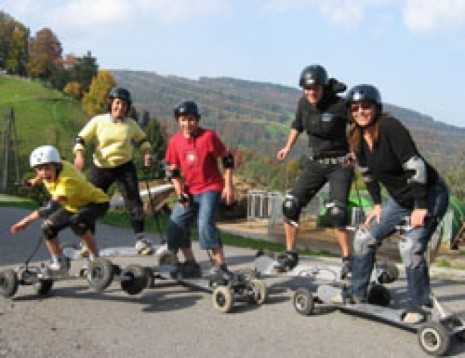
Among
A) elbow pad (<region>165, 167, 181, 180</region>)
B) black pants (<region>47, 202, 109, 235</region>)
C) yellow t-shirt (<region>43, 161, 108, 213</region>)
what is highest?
elbow pad (<region>165, 167, 181, 180</region>)

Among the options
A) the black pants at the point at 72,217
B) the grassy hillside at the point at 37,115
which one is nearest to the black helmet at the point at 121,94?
the black pants at the point at 72,217

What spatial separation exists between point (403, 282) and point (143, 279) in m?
3.09

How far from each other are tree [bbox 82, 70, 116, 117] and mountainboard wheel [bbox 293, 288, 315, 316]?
289 feet

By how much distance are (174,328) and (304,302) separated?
121 centimetres

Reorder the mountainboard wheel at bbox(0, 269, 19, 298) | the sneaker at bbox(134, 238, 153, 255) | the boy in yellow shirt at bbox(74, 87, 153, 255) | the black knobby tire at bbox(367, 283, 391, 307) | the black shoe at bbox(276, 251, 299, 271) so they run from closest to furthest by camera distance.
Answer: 1. the mountainboard wheel at bbox(0, 269, 19, 298)
2. the black knobby tire at bbox(367, 283, 391, 307)
3. the black shoe at bbox(276, 251, 299, 271)
4. the sneaker at bbox(134, 238, 153, 255)
5. the boy in yellow shirt at bbox(74, 87, 153, 255)

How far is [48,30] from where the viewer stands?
123m

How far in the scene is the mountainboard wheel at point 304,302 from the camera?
210 inches

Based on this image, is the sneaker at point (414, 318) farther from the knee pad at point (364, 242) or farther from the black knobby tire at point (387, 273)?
the black knobby tire at point (387, 273)

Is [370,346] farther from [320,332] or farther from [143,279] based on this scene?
[143,279]

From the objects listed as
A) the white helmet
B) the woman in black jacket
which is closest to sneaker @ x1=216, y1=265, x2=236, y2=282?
the woman in black jacket

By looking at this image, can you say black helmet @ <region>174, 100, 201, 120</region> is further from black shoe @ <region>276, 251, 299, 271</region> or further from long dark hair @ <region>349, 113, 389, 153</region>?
black shoe @ <region>276, 251, 299, 271</region>

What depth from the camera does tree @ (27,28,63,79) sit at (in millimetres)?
119000

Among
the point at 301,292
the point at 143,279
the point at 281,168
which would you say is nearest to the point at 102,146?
the point at 143,279

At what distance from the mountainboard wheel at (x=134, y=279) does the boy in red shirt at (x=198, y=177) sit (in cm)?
61
